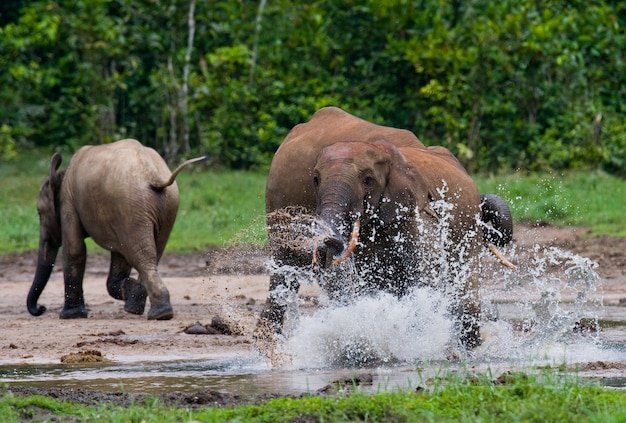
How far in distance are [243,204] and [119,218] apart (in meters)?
6.37

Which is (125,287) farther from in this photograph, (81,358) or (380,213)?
(380,213)

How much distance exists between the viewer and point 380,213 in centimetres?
838

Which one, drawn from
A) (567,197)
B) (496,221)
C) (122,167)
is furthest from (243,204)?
(496,221)

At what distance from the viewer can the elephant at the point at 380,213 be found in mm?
8125

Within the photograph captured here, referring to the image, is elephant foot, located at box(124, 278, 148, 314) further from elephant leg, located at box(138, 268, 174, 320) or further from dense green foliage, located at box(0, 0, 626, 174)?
dense green foliage, located at box(0, 0, 626, 174)

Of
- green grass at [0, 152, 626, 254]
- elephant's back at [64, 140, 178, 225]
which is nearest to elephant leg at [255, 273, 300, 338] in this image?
elephant's back at [64, 140, 178, 225]

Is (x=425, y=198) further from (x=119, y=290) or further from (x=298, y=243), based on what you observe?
(x=119, y=290)

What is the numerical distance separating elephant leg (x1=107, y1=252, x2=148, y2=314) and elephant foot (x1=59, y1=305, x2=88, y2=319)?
1.19ft

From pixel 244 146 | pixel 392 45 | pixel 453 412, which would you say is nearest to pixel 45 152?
pixel 244 146

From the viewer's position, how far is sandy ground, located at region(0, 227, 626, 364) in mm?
9406

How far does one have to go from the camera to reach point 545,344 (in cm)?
881

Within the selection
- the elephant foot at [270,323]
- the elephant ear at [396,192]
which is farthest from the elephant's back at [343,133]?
the elephant foot at [270,323]

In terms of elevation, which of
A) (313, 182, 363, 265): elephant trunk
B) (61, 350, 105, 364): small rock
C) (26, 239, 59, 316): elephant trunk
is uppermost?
(313, 182, 363, 265): elephant trunk

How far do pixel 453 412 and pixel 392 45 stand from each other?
16146 millimetres
